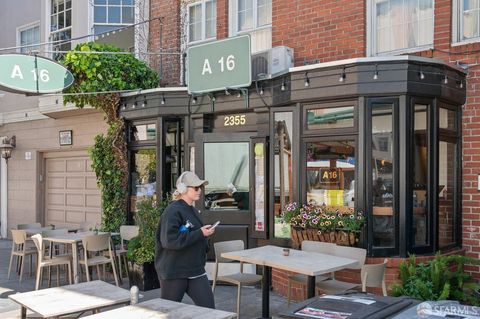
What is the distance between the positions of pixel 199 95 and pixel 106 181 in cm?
274

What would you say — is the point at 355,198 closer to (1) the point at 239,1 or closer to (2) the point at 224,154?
(2) the point at 224,154

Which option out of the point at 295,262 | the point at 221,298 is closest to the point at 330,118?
the point at 295,262

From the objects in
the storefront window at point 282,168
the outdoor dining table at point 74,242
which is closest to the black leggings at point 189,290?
the storefront window at point 282,168

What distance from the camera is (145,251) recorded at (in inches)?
303

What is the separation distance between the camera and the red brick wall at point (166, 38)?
32.4 ft

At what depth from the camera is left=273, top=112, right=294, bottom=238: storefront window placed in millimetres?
7555

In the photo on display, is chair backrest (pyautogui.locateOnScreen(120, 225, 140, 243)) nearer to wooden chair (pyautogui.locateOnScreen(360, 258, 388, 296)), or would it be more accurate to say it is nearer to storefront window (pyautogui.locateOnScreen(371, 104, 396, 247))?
storefront window (pyautogui.locateOnScreen(371, 104, 396, 247))

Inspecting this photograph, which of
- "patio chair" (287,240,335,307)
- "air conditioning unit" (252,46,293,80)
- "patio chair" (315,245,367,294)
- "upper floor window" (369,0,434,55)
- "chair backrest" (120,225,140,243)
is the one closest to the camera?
"patio chair" (315,245,367,294)

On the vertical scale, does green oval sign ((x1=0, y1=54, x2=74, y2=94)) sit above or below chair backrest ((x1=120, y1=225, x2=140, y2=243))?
above

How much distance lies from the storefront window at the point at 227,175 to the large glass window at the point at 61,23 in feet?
17.6

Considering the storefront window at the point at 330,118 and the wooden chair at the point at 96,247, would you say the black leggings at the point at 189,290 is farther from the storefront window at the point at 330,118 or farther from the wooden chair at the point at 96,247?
the wooden chair at the point at 96,247

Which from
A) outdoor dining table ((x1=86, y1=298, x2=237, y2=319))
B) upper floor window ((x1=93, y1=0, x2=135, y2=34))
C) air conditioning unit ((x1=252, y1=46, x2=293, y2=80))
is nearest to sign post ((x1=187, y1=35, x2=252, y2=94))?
air conditioning unit ((x1=252, y1=46, x2=293, y2=80))

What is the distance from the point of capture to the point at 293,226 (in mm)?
7043

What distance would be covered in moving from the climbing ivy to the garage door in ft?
5.29
